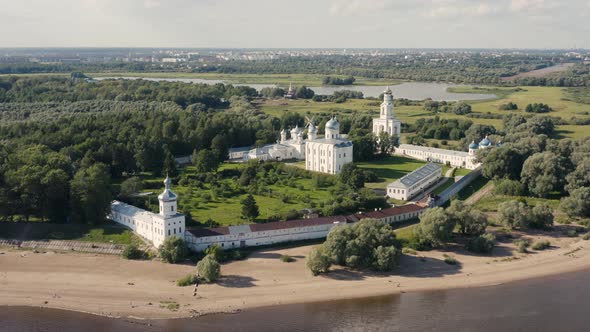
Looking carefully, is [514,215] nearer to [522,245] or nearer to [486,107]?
[522,245]

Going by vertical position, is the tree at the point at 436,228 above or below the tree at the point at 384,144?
below

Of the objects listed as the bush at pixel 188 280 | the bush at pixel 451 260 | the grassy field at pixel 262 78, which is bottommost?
the bush at pixel 188 280

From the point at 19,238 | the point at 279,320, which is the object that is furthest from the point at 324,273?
the point at 19,238

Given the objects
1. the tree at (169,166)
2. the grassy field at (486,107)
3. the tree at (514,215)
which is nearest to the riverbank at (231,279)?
the tree at (514,215)

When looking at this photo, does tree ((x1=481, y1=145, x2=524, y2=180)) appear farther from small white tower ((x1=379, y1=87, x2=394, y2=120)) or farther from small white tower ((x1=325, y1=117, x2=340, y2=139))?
small white tower ((x1=379, y1=87, x2=394, y2=120))

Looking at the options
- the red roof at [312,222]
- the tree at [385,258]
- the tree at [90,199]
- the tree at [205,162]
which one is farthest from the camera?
the tree at [205,162]

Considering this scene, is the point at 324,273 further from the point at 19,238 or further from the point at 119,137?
the point at 119,137

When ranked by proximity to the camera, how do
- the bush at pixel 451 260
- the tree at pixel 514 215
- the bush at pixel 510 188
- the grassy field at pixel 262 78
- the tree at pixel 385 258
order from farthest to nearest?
the grassy field at pixel 262 78 < the bush at pixel 510 188 < the tree at pixel 514 215 < the bush at pixel 451 260 < the tree at pixel 385 258

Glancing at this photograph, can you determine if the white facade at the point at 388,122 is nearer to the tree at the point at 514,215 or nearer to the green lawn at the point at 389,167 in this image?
the green lawn at the point at 389,167

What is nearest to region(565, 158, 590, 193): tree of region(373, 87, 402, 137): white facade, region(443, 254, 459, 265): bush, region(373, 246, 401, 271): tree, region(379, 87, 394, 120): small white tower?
region(443, 254, 459, 265): bush
